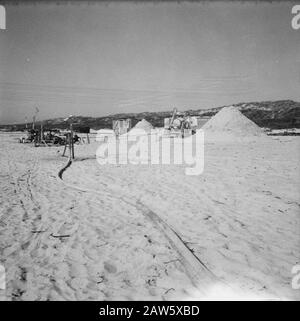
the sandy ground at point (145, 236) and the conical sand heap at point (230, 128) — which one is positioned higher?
the conical sand heap at point (230, 128)

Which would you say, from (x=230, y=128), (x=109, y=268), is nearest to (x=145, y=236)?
(x=109, y=268)

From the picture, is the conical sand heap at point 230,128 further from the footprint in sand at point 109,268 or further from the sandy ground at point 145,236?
the footprint in sand at point 109,268

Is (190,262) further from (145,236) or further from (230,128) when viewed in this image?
(230,128)

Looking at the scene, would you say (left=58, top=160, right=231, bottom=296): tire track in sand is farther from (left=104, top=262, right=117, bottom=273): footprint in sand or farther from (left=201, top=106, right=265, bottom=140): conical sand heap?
(left=201, top=106, right=265, bottom=140): conical sand heap

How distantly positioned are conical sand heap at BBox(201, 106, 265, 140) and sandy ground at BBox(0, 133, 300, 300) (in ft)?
47.0

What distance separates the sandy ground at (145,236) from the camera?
118 inches

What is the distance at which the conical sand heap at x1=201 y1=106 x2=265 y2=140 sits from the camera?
2206cm

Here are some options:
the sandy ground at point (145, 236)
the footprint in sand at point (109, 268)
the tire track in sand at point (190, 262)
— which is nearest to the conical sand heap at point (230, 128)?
the sandy ground at point (145, 236)

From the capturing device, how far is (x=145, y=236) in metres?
4.29

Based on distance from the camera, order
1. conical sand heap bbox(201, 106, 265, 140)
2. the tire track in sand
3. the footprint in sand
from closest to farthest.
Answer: the tire track in sand → the footprint in sand → conical sand heap bbox(201, 106, 265, 140)

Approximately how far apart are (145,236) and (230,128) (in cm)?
2108

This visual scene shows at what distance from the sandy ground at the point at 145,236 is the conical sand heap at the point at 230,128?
14.3 metres

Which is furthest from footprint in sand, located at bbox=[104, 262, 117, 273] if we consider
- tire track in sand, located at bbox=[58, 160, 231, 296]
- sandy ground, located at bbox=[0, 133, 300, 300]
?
tire track in sand, located at bbox=[58, 160, 231, 296]

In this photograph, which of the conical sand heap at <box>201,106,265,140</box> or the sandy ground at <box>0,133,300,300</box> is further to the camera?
the conical sand heap at <box>201,106,265,140</box>
